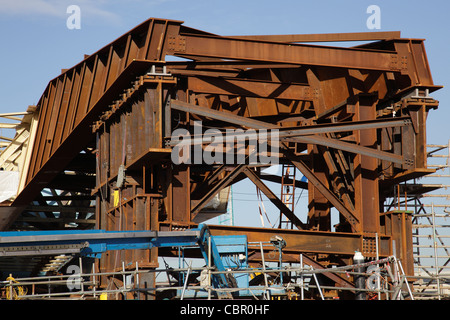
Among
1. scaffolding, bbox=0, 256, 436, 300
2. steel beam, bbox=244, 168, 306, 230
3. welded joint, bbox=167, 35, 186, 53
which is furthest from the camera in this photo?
steel beam, bbox=244, 168, 306, 230

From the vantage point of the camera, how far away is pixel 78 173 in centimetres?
4391

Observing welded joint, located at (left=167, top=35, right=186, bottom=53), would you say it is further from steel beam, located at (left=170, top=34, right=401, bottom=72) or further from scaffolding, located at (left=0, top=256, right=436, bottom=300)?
scaffolding, located at (left=0, top=256, right=436, bottom=300)

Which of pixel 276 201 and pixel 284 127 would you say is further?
pixel 276 201

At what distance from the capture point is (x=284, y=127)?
2462 cm

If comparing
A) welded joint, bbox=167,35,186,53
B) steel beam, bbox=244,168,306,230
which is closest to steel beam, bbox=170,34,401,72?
welded joint, bbox=167,35,186,53

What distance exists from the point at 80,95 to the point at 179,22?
7.61m

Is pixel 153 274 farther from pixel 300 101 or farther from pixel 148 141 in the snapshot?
pixel 300 101

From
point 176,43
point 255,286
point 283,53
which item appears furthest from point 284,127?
point 255,286

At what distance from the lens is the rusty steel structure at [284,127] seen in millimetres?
24719

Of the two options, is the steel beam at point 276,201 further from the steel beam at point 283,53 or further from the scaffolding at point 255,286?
the steel beam at point 283,53

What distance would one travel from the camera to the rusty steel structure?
24.7m

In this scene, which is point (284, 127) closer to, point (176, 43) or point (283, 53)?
point (283, 53)

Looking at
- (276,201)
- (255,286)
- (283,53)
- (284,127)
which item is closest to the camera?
(255,286)
